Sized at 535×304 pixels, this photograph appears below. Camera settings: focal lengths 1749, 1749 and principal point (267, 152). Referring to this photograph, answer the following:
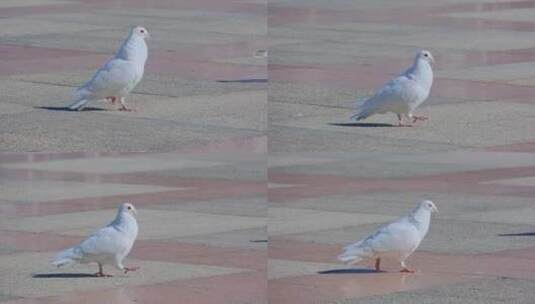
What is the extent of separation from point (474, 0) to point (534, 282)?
15446 mm

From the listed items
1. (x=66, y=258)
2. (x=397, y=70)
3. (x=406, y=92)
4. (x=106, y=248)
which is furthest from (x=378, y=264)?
(x=397, y=70)

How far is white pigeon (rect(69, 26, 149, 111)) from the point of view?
1410 centimetres

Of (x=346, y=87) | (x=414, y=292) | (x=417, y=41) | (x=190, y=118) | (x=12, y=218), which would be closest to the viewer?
(x=414, y=292)

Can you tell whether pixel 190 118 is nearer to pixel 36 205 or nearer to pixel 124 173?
pixel 124 173

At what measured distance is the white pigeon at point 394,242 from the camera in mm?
10094

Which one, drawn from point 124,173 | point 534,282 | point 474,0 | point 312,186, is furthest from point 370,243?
point 474,0

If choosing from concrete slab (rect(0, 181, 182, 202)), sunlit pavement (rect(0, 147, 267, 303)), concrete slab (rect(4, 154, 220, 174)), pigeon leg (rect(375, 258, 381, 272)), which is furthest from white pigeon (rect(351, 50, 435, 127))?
pigeon leg (rect(375, 258, 381, 272))

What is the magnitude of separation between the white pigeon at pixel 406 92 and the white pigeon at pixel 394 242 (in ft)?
11.3

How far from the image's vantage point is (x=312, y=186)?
12086 mm

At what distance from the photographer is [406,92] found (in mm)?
13656

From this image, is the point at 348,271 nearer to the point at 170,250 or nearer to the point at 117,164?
the point at 170,250

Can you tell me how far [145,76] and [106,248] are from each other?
6302mm

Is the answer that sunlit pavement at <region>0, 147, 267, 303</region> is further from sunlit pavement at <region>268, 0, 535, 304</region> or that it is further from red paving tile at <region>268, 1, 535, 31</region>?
red paving tile at <region>268, 1, 535, 31</region>

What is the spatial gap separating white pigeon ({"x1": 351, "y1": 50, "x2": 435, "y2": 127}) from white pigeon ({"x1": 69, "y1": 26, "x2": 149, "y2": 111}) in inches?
75.6
